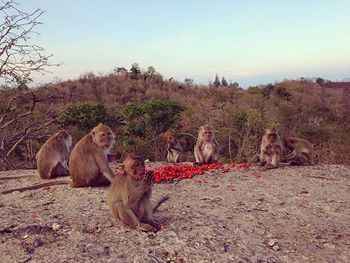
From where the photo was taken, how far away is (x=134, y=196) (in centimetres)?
555

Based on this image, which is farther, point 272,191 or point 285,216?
point 272,191

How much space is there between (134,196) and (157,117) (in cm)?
2141

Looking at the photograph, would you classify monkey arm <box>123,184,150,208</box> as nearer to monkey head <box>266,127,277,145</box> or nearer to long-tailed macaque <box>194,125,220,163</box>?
monkey head <box>266,127,277,145</box>

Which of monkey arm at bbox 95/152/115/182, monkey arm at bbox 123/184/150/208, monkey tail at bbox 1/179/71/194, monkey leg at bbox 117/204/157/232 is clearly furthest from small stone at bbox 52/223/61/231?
monkey tail at bbox 1/179/71/194

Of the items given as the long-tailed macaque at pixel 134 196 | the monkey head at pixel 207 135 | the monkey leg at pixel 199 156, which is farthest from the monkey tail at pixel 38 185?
the monkey head at pixel 207 135

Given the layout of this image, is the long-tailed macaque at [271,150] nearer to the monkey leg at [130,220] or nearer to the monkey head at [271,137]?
the monkey head at [271,137]

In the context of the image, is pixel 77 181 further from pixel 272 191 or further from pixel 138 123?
pixel 138 123

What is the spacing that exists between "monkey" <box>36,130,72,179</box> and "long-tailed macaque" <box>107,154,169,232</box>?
3.72 metres

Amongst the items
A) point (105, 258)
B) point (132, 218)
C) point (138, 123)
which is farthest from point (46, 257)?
point (138, 123)

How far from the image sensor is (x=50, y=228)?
5.98 meters

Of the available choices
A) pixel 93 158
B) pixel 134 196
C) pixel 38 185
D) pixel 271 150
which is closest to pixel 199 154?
pixel 271 150

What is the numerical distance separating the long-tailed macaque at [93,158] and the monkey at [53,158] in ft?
4.67

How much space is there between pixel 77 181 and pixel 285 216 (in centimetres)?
378

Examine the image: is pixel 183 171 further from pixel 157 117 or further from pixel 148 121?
pixel 157 117
